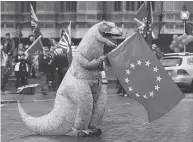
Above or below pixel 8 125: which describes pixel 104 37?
above

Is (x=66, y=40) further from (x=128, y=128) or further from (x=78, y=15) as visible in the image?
(x=78, y=15)

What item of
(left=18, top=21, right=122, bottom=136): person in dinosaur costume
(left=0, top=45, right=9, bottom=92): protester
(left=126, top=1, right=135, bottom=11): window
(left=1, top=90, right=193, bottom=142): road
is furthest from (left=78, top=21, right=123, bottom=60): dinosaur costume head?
(left=126, top=1, right=135, bottom=11): window

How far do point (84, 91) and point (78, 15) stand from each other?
32.3m

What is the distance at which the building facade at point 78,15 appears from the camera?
3906cm

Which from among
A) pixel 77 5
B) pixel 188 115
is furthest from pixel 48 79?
pixel 77 5

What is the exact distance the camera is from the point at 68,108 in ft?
25.5

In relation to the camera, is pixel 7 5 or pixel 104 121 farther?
pixel 7 5

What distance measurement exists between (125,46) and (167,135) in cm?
158

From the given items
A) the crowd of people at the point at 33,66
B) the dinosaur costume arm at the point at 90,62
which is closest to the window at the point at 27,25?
the crowd of people at the point at 33,66

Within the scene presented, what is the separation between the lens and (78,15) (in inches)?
1561

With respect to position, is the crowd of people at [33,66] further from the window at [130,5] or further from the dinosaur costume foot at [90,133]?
the window at [130,5]

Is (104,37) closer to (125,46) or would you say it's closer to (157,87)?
(125,46)

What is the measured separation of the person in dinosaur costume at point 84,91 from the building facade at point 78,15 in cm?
3085

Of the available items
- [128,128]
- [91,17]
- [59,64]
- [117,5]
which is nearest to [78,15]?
[91,17]
